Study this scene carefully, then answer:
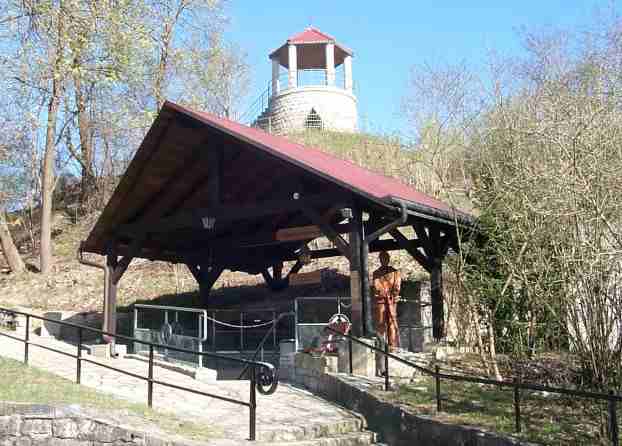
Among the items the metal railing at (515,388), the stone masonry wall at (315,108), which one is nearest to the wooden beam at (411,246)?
the metal railing at (515,388)

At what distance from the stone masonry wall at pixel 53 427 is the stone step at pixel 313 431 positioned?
1.55m

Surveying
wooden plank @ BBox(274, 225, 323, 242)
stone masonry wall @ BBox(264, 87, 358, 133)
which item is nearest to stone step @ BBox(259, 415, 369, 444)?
wooden plank @ BBox(274, 225, 323, 242)

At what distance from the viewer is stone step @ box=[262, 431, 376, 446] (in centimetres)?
700

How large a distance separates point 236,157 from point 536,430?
295 inches

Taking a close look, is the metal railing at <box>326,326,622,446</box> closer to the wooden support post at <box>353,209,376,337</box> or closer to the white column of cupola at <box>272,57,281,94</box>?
the wooden support post at <box>353,209,376,337</box>

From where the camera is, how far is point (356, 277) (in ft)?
30.8

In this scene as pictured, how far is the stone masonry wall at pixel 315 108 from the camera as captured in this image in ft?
118

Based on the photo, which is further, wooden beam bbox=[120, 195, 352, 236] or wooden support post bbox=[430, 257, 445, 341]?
wooden support post bbox=[430, 257, 445, 341]

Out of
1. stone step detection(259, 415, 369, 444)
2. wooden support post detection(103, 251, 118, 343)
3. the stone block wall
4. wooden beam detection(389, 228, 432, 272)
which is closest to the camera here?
the stone block wall

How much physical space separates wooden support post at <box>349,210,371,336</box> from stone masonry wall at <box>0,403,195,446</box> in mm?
3874

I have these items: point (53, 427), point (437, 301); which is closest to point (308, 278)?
point (437, 301)

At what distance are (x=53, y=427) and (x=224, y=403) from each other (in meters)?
2.55

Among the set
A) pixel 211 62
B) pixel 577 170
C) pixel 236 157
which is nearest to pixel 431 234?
pixel 236 157

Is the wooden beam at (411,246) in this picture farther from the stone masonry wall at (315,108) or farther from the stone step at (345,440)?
the stone masonry wall at (315,108)
